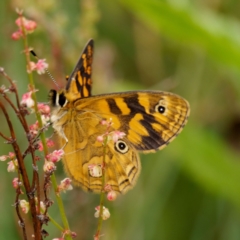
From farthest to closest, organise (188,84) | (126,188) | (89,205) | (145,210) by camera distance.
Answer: (188,84) → (145,210) → (89,205) → (126,188)

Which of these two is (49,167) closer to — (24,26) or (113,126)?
(24,26)

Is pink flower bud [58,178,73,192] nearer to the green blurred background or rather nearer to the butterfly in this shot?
the butterfly

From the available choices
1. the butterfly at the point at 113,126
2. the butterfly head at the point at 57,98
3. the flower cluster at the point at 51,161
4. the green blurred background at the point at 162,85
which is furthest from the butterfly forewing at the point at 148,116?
the flower cluster at the point at 51,161

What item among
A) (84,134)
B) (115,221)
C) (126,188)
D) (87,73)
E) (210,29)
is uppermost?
(210,29)

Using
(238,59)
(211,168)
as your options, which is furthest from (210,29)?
(211,168)

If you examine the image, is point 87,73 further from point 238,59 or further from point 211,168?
point 211,168

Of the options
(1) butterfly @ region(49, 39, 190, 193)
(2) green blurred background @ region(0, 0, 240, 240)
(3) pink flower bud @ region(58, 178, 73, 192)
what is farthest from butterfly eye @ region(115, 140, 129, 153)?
(3) pink flower bud @ region(58, 178, 73, 192)
